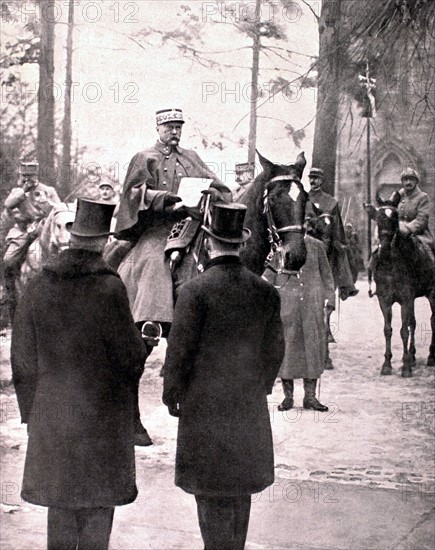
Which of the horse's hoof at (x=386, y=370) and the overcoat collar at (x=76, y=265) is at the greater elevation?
the overcoat collar at (x=76, y=265)

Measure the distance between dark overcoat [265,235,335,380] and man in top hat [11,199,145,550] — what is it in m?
1.78

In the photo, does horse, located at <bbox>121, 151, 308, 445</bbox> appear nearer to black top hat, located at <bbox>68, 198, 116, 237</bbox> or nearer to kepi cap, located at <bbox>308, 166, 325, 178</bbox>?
kepi cap, located at <bbox>308, 166, 325, 178</bbox>

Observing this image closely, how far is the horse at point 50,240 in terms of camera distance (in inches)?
240

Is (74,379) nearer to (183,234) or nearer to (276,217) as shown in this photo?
(183,234)

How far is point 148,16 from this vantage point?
21.3ft

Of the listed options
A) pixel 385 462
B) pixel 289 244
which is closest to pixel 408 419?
pixel 385 462

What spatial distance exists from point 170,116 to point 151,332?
1381 millimetres

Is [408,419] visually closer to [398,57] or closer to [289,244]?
[289,244]

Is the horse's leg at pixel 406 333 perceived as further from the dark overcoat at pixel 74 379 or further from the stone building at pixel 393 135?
the dark overcoat at pixel 74 379

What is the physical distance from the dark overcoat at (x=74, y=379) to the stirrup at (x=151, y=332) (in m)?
1.13

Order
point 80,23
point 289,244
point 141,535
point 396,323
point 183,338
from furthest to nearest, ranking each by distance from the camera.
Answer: point 396,323
point 80,23
point 141,535
point 289,244
point 183,338

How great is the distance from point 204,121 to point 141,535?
2.66 m

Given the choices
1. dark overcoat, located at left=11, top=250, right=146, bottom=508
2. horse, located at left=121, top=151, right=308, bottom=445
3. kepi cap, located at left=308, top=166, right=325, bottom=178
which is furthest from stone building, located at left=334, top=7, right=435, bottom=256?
dark overcoat, located at left=11, top=250, right=146, bottom=508

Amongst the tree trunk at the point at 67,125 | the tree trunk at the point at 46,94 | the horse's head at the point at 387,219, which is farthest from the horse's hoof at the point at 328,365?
the tree trunk at the point at 46,94
